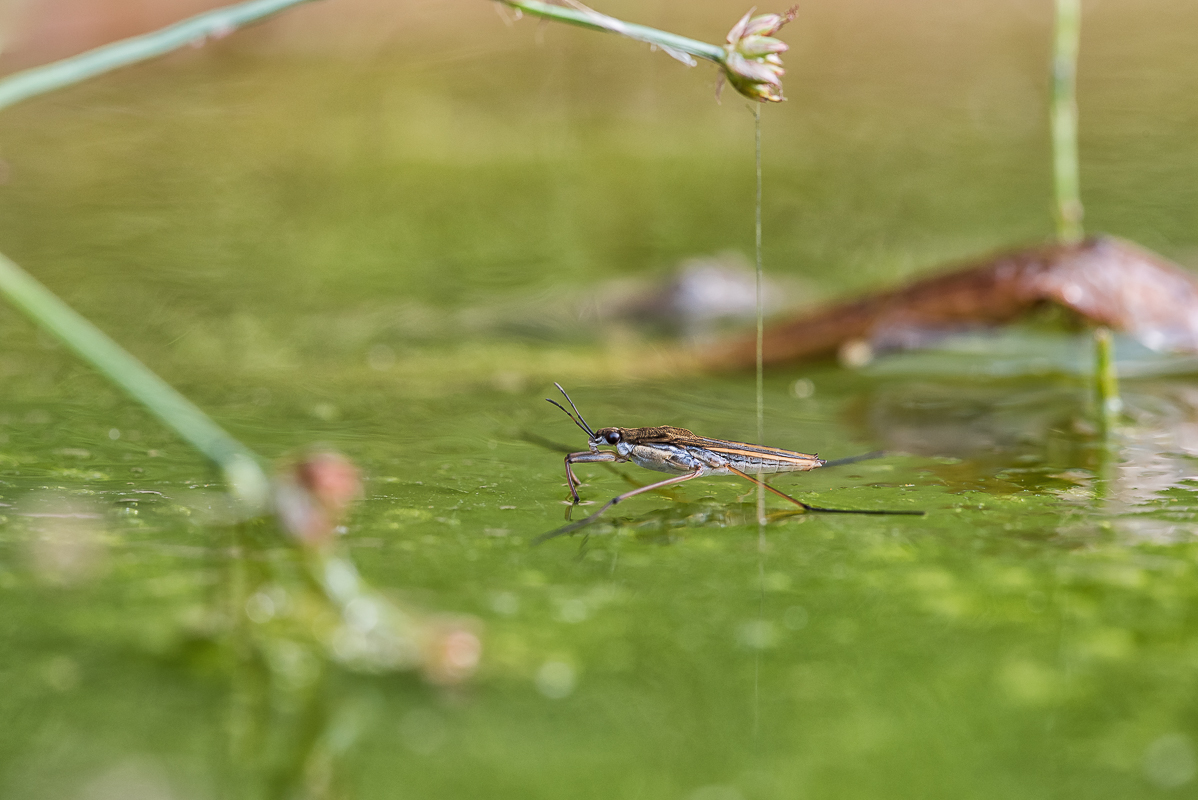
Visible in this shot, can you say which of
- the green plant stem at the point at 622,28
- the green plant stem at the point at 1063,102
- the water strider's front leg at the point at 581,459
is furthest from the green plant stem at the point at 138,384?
the green plant stem at the point at 1063,102

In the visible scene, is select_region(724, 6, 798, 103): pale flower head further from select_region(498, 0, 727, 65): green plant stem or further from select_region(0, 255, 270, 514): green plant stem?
select_region(0, 255, 270, 514): green plant stem

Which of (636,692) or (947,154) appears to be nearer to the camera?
(636,692)

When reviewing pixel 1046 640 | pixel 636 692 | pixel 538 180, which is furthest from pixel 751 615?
pixel 538 180

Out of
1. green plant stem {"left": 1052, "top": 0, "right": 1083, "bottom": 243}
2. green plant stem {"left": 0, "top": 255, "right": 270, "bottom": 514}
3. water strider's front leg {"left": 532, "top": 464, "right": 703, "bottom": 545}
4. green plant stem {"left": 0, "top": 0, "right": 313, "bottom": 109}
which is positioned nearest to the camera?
green plant stem {"left": 0, "top": 255, "right": 270, "bottom": 514}

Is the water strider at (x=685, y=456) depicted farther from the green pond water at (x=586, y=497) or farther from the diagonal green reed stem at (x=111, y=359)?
the diagonal green reed stem at (x=111, y=359)

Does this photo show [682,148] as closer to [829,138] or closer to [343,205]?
[829,138]

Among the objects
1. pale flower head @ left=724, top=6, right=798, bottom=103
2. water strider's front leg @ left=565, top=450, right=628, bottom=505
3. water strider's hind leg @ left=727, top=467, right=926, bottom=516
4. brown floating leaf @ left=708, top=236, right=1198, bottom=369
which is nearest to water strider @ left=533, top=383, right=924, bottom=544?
water strider's front leg @ left=565, top=450, right=628, bottom=505

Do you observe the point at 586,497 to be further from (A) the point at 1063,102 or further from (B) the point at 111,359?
(A) the point at 1063,102
